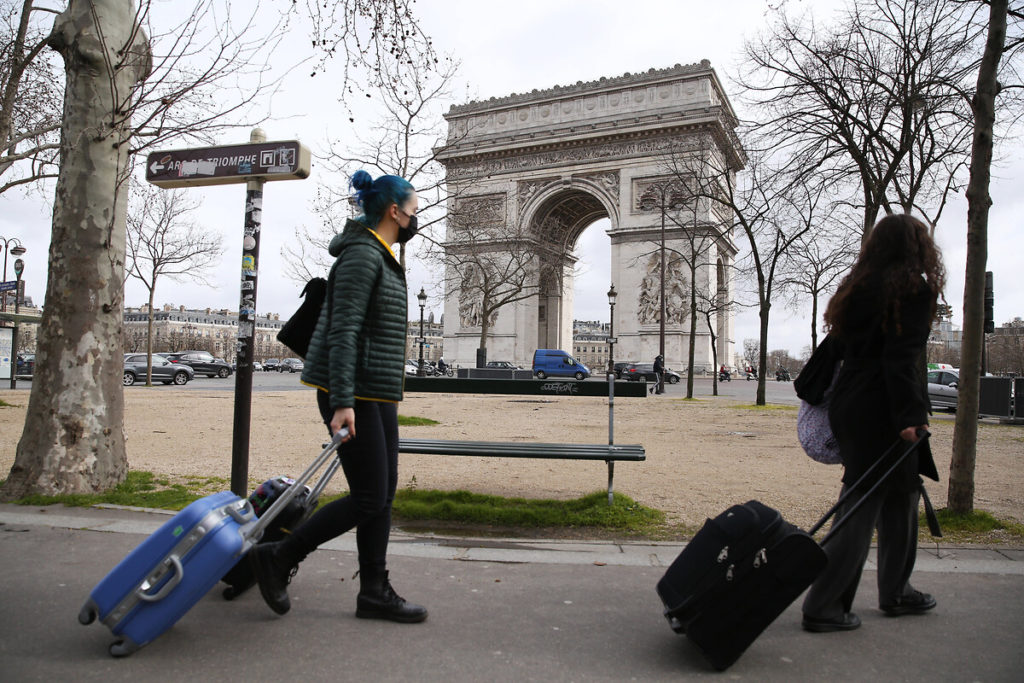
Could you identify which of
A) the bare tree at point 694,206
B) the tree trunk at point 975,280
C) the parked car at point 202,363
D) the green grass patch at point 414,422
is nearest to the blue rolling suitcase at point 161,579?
the tree trunk at point 975,280

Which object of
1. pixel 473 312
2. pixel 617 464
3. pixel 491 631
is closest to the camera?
A: pixel 491 631

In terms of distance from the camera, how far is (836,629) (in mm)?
3102

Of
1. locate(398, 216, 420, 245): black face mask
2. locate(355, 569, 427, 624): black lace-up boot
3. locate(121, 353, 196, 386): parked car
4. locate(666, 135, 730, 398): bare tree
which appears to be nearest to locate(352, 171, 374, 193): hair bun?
locate(398, 216, 420, 245): black face mask

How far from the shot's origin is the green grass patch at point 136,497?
205 inches

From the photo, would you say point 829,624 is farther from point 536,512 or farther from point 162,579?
point 162,579

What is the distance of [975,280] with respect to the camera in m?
5.09

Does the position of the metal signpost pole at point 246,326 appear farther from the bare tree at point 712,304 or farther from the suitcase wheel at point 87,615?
the bare tree at point 712,304

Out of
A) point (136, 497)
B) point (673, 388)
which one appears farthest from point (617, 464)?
point (673, 388)

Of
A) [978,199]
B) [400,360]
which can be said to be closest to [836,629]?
[400,360]

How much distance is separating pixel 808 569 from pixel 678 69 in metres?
43.8

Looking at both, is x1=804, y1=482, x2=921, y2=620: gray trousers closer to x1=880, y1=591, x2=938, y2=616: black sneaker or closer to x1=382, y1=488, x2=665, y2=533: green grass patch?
x1=880, y1=591, x2=938, y2=616: black sneaker

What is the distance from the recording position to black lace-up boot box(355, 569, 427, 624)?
3.14 meters

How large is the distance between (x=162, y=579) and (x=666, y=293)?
39.7 m

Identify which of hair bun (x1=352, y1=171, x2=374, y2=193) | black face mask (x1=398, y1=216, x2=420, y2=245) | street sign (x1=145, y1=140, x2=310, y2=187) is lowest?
black face mask (x1=398, y1=216, x2=420, y2=245)
